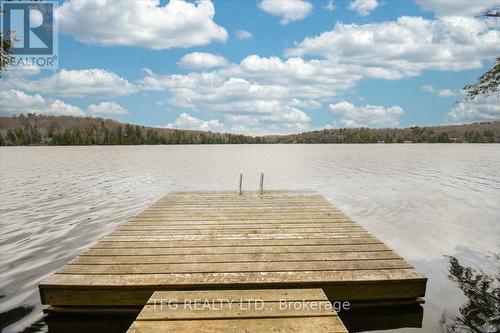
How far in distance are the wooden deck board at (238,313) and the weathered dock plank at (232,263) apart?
689 millimetres

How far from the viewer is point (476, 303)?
6566 millimetres

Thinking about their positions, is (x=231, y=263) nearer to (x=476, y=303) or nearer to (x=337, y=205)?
(x=476, y=303)

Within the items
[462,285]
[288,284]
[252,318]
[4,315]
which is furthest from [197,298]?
[462,285]

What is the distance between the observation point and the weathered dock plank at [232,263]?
5047 millimetres

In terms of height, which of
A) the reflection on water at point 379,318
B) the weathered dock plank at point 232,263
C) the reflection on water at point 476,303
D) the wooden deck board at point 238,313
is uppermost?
the wooden deck board at point 238,313

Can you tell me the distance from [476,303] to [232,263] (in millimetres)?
5099

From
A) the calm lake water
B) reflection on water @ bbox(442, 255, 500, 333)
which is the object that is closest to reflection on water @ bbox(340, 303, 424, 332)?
the calm lake water

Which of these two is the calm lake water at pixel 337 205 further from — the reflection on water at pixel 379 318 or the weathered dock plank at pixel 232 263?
the weathered dock plank at pixel 232 263

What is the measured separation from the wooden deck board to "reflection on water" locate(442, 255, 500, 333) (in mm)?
3356

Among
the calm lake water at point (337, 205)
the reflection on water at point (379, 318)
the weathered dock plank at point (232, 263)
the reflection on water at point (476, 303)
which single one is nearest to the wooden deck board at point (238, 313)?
the weathered dock plank at point (232, 263)

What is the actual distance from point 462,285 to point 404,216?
7154mm

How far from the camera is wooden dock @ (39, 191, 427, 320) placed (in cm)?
505

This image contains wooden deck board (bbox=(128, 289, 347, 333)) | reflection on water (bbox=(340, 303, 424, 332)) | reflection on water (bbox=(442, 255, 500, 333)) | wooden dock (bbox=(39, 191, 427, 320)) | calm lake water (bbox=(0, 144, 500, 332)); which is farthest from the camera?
calm lake water (bbox=(0, 144, 500, 332))

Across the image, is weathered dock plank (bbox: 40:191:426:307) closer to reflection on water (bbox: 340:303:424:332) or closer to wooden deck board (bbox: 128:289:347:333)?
reflection on water (bbox: 340:303:424:332)
